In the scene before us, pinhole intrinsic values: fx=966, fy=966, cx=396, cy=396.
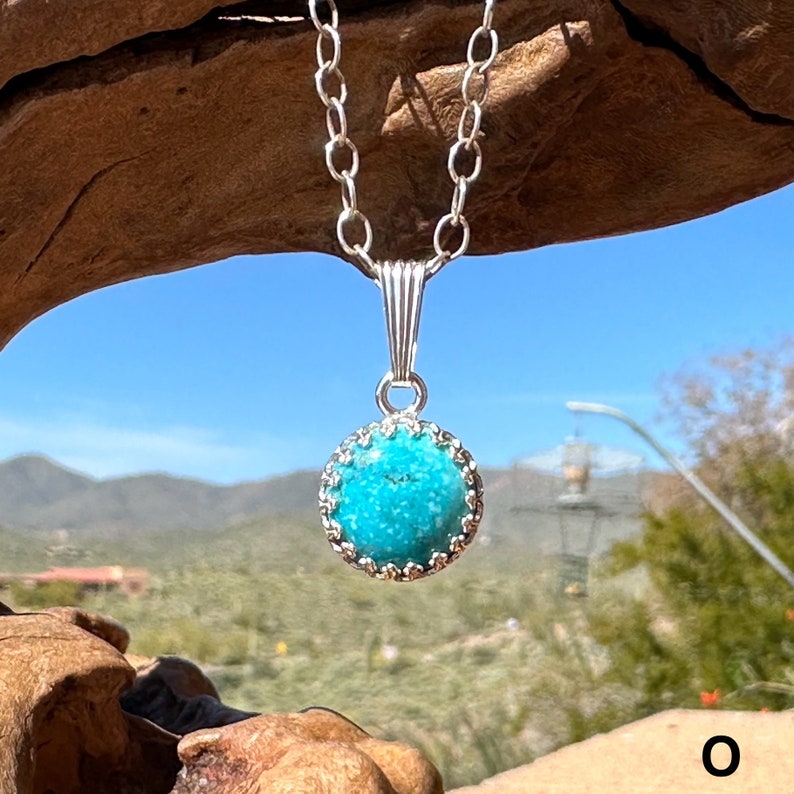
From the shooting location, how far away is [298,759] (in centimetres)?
135

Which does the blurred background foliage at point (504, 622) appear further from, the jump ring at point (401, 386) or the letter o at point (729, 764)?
the jump ring at point (401, 386)

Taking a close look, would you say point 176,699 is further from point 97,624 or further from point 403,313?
point 403,313

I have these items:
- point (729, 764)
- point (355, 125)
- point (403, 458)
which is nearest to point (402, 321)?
point (403, 458)

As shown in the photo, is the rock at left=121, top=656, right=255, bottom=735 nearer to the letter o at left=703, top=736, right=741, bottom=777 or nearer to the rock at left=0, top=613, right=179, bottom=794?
the rock at left=0, top=613, right=179, bottom=794

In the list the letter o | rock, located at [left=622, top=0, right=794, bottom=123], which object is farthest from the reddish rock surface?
the letter o

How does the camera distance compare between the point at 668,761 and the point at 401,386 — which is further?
the point at 668,761

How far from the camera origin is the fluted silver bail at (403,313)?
4.73 feet

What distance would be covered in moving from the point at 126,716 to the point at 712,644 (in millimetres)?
4354

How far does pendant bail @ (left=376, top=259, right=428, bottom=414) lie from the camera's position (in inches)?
56.7

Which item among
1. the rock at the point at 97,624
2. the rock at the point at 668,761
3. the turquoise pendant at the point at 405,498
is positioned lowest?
the rock at the point at 668,761

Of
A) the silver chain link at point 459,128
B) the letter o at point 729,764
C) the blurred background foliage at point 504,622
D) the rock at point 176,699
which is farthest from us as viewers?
the blurred background foliage at point 504,622

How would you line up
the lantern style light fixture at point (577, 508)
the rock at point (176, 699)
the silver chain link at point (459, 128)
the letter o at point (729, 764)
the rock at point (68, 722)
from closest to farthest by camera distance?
the rock at point (68, 722) < the silver chain link at point (459, 128) < the rock at point (176, 699) < the letter o at point (729, 764) < the lantern style light fixture at point (577, 508)

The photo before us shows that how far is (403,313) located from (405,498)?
275mm

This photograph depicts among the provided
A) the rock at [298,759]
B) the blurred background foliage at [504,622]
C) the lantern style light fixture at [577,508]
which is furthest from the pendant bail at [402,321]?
the lantern style light fixture at [577,508]
